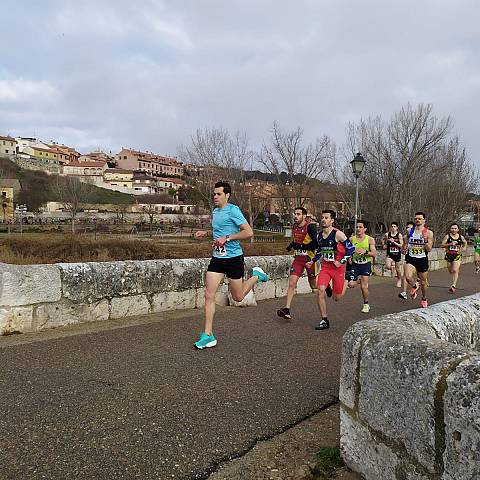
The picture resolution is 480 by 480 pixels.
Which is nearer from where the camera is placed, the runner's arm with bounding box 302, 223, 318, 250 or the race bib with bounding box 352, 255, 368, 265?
the runner's arm with bounding box 302, 223, 318, 250

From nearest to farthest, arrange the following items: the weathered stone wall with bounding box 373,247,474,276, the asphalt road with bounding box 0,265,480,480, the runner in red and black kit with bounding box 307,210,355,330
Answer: the asphalt road with bounding box 0,265,480,480, the runner in red and black kit with bounding box 307,210,355,330, the weathered stone wall with bounding box 373,247,474,276

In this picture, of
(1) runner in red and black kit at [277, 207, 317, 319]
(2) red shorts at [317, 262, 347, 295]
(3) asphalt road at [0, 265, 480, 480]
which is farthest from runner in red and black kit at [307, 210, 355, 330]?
(3) asphalt road at [0, 265, 480, 480]

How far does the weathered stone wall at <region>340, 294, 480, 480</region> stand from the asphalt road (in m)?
0.82

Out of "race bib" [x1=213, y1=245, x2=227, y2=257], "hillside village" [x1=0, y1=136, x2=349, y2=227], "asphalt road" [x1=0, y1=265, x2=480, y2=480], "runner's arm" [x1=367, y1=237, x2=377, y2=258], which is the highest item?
"hillside village" [x1=0, y1=136, x2=349, y2=227]

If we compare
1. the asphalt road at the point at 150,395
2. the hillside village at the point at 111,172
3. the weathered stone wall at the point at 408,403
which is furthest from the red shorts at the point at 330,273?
the hillside village at the point at 111,172

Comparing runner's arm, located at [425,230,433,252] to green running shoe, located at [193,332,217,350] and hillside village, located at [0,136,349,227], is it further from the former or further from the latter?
hillside village, located at [0,136,349,227]

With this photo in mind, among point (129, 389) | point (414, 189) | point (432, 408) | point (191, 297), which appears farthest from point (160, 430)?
point (414, 189)

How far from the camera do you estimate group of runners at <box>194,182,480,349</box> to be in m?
4.73

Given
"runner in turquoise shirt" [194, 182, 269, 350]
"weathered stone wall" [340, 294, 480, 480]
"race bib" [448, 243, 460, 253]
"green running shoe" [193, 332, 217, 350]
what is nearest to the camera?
"weathered stone wall" [340, 294, 480, 480]

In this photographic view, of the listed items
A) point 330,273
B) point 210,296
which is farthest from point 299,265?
point 210,296

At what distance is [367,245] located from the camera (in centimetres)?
786

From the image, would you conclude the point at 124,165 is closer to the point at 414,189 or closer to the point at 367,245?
the point at 414,189

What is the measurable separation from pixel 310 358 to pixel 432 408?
2.64m

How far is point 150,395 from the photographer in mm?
3205
